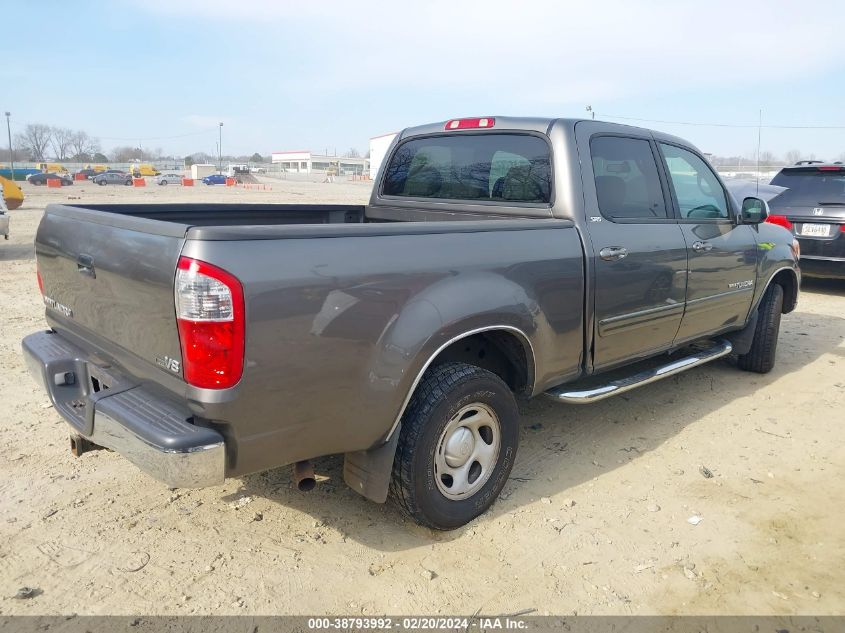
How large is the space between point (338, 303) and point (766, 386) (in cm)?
427

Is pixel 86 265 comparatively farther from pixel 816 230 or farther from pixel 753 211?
pixel 816 230

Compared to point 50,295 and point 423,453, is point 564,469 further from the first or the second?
point 50,295

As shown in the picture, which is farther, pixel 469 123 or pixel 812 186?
pixel 812 186

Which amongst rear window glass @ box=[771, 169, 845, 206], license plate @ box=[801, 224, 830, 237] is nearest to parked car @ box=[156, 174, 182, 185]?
rear window glass @ box=[771, 169, 845, 206]

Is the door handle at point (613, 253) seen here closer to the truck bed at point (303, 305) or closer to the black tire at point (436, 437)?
the truck bed at point (303, 305)

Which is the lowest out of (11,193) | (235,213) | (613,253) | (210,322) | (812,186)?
(11,193)

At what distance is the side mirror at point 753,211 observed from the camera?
15.6 ft

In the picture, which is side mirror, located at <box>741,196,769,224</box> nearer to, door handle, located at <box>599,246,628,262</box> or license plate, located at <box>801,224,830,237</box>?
door handle, located at <box>599,246,628,262</box>

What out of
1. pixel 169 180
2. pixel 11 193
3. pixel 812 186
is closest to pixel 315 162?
pixel 169 180

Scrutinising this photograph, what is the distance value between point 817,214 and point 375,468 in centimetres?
833

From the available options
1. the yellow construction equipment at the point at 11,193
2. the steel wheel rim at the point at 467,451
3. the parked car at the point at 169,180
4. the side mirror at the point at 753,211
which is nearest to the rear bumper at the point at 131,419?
the steel wheel rim at the point at 467,451

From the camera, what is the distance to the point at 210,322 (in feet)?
7.40

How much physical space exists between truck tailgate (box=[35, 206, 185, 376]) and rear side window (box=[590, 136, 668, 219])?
238 centimetres

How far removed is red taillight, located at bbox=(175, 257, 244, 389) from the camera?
2232 mm
